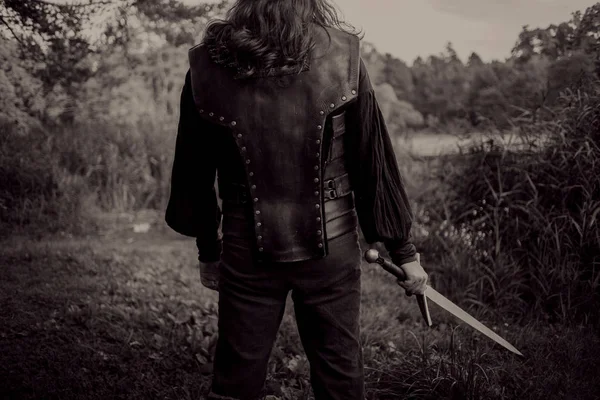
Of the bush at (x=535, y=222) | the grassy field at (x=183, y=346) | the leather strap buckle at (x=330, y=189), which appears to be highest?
the leather strap buckle at (x=330, y=189)

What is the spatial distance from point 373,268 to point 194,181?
3418 mm

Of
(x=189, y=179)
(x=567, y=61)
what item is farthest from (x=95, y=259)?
(x=567, y=61)

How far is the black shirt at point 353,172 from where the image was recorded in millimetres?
1896

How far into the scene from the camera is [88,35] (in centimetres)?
445

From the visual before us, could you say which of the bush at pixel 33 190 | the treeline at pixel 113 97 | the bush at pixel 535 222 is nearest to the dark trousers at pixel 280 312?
the bush at pixel 535 222

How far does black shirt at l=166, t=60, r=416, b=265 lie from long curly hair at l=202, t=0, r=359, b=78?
0.69 feet

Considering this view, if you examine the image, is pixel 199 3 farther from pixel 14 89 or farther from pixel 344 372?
pixel 344 372

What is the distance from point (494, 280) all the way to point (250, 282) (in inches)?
117

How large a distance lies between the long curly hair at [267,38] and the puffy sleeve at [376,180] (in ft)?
0.83

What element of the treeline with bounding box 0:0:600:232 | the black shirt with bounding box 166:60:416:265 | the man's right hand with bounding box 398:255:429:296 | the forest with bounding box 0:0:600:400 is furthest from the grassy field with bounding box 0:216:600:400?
the treeline with bounding box 0:0:600:232

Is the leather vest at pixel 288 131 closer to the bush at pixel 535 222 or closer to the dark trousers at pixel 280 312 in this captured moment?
the dark trousers at pixel 280 312

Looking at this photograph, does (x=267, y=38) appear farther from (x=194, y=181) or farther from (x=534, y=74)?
(x=534, y=74)

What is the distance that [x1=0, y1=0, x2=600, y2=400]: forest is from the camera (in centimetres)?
304

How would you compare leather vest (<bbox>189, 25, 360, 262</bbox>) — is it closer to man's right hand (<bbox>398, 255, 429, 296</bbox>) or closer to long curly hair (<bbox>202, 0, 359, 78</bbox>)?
long curly hair (<bbox>202, 0, 359, 78</bbox>)
